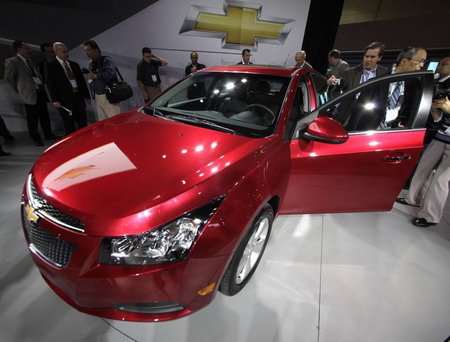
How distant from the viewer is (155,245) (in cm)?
85

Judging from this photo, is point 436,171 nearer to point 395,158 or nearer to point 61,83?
point 395,158

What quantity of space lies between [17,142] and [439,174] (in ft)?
18.6

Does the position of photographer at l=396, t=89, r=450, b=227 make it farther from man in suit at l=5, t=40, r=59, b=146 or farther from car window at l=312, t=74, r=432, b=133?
man in suit at l=5, t=40, r=59, b=146

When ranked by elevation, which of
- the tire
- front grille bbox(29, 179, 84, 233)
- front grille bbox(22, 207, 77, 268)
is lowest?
the tire

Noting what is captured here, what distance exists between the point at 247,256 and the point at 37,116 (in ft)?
14.0

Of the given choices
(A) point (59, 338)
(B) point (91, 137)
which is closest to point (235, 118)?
(B) point (91, 137)

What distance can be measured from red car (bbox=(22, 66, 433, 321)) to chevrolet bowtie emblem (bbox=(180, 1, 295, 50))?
3.76 m

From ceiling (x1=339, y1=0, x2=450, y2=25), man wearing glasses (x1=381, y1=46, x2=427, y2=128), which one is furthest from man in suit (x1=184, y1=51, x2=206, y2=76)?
ceiling (x1=339, y1=0, x2=450, y2=25)

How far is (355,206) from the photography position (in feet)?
5.59

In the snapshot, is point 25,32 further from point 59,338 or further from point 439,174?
point 439,174

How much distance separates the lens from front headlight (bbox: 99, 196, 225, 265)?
84 centimetres

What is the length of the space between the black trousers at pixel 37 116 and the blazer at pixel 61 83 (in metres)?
0.69

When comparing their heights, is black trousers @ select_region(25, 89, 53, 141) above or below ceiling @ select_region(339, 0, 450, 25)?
below

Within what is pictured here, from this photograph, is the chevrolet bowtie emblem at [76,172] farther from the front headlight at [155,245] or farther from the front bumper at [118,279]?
the front headlight at [155,245]
